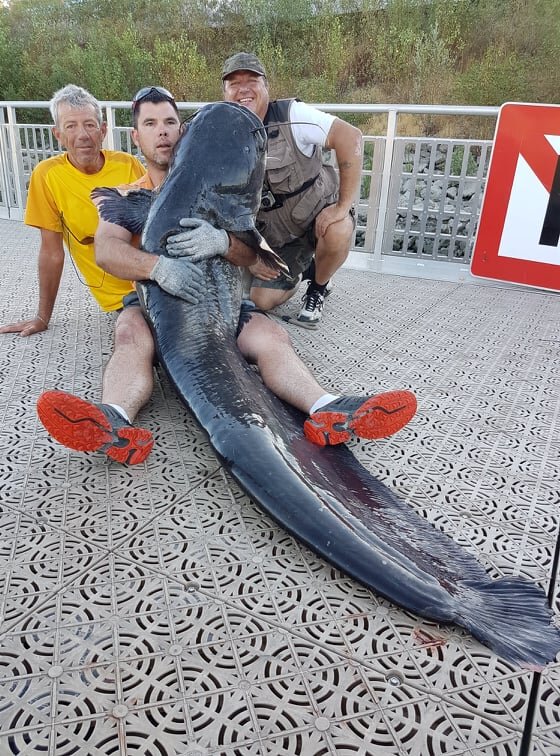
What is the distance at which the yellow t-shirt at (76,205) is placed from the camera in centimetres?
345

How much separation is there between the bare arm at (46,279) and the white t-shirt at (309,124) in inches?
62.8

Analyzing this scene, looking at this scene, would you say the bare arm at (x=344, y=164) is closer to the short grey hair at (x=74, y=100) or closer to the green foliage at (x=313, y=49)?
the short grey hair at (x=74, y=100)

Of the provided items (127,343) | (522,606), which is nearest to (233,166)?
(127,343)

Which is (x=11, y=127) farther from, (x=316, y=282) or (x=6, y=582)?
(x=6, y=582)

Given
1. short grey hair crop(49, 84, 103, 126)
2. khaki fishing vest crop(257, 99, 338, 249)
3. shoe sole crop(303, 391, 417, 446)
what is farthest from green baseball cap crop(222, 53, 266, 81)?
shoe sole crop(303, 391, 417, 446)

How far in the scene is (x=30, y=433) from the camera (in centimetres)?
251

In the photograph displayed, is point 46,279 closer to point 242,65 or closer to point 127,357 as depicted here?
point 127,357

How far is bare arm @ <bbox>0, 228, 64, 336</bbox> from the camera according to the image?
3.55 metres

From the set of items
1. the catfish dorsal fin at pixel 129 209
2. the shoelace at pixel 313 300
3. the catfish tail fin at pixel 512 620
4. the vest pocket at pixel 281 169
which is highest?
the vest pocket at pixel 281 169

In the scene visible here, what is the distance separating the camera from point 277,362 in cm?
268

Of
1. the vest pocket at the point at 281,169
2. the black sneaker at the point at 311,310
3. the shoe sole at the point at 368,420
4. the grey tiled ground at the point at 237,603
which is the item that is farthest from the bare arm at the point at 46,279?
the shoe sole at the point at 368,420

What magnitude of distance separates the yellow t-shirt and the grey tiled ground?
2.60ft

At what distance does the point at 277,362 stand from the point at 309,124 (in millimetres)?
1731

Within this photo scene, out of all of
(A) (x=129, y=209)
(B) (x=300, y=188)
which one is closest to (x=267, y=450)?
(A) (x=129, y=209)
